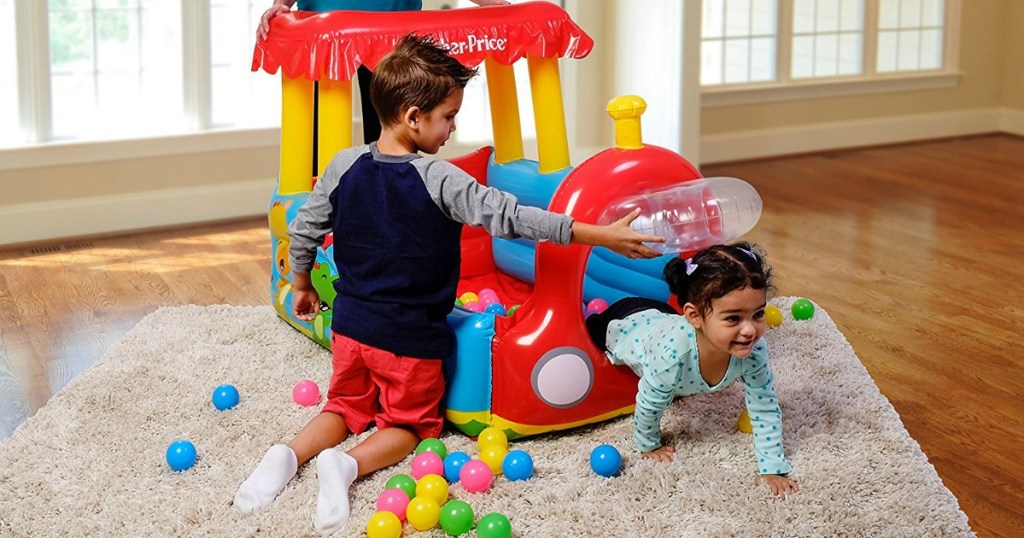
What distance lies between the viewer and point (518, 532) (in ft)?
6.73

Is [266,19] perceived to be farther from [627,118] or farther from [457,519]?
[457,519]

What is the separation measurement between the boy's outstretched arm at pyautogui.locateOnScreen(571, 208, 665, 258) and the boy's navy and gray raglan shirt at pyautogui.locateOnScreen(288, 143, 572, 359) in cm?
4

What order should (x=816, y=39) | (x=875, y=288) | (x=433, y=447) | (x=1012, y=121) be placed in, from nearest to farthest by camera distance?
(x=433, y=447) → (x=875, y=288) → (x=816, y=39) → (x=1012, y=121)

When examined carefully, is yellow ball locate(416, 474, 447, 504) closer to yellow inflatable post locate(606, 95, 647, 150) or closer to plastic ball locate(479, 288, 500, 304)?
yellow inflatable post locate(606, 95, 647, 150)

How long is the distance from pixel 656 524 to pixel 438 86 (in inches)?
34.3

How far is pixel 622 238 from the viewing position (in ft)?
6.93

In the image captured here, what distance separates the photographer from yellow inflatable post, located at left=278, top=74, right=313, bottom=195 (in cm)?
293

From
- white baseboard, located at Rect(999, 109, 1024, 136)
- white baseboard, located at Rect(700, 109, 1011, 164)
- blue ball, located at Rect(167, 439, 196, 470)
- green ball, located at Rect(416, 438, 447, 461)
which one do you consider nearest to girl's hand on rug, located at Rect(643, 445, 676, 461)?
green ball, located at Rect(416, 438, 447, 461)

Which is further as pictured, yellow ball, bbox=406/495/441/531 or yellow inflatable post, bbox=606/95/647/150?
yellow inflatable post, bbox=606/95/647/150

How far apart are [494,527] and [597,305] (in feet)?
3.00

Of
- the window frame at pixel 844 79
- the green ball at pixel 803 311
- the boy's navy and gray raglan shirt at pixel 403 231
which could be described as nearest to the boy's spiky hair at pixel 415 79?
the boy's navy and gray raglan shirt at pixel 403 231

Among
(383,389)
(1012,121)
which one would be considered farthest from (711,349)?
(1012,121)

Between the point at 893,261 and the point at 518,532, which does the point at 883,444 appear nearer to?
the point at 518,532

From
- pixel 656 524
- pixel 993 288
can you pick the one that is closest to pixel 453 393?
pixel 656 524
